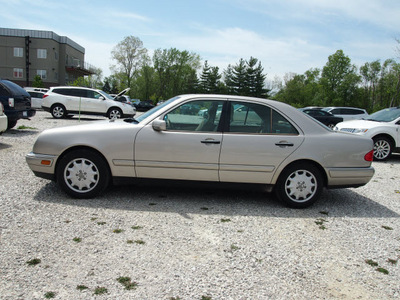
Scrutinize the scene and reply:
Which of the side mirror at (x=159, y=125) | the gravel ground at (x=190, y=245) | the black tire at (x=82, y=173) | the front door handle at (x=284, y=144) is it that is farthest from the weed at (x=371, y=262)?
the black tire at (x=82, y=173)

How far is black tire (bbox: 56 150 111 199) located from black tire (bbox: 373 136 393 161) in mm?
8514

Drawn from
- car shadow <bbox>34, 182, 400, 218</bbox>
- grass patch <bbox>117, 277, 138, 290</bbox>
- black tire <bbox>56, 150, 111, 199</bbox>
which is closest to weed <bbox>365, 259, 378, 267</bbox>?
car shadow <bbox>34, 182, 400, 218</bbox>

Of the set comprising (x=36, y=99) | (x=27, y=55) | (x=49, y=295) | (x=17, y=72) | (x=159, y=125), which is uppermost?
(x=27, y=55)

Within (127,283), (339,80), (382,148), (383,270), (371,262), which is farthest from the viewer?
(339,80)

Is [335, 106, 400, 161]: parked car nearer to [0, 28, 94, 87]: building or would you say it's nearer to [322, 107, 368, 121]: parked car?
[322, 107, 368, 121]: parked car

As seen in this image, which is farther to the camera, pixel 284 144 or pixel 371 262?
pixel 284 144

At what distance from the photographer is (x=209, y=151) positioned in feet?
15.1

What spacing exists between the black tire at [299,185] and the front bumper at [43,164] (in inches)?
124

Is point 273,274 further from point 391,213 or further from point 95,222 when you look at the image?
point 391,213

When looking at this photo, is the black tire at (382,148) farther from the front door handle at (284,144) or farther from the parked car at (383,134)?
the front door handle at (284,144)

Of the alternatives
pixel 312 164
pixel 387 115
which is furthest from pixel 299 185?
pixel 387 115

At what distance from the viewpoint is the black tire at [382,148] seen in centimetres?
998

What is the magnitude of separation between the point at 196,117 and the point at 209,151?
1.76 feet

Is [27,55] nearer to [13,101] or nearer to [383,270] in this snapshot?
[13,101]
